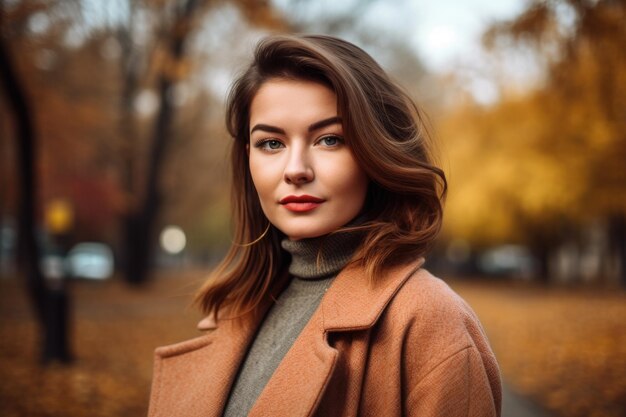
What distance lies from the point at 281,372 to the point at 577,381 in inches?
270

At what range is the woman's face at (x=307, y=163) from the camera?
1.60 m

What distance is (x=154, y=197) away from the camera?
18781mm

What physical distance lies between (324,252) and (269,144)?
0.37 m

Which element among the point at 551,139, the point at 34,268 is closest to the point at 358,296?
the point at 34,268

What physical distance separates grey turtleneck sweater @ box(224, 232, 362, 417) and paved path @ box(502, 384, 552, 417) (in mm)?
4846

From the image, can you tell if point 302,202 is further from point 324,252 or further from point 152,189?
point 152,189

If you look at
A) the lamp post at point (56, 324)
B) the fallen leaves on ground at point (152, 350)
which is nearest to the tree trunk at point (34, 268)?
the lamp post at point (56, 324)

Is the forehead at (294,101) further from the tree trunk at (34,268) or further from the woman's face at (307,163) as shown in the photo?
the tree trunk at (34,268)

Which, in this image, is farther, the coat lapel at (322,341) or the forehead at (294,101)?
the forehead at (294,101)

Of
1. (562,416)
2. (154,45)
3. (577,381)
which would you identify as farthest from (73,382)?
(154,45)

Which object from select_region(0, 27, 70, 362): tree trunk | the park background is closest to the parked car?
the park background

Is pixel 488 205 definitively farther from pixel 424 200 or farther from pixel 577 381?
pixel 424 200

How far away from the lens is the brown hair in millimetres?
1560

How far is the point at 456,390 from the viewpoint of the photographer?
1.34m
